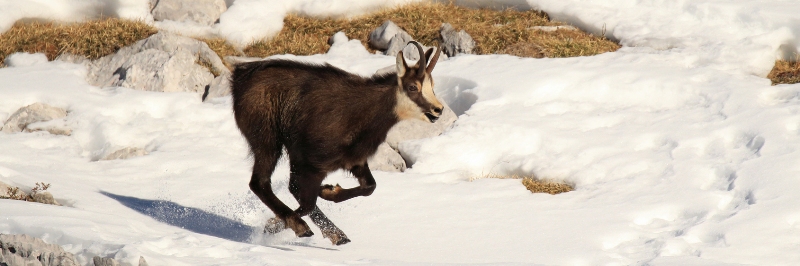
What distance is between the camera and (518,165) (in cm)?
1126

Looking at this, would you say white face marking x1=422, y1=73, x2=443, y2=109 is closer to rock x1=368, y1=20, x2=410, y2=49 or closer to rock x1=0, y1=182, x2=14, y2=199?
rock x1=0, y1=182, x2=14, y2=199

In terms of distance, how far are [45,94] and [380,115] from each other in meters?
6.69

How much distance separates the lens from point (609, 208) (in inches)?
386

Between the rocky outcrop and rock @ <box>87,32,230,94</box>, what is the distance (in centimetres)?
137

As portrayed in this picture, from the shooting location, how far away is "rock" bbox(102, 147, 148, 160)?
37.0ft

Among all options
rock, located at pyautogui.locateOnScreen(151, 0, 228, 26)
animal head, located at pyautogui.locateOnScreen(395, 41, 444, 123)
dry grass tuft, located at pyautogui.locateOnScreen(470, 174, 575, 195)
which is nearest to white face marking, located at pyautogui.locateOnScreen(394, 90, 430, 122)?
animal head, located at pyautogui.locateOnScreen(395, 41, 444, 123)

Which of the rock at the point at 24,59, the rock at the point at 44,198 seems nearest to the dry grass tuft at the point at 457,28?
the rock at the point at 24,59

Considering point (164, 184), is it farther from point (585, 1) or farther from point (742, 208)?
point (585, 1)

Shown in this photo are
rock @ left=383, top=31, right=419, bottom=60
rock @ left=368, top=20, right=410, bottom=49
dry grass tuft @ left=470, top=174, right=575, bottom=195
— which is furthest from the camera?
rock @ left=368, top=20, right=410, bottom=49

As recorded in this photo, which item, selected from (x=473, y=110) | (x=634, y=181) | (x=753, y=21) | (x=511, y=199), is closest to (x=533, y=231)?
(x=511, y=199)

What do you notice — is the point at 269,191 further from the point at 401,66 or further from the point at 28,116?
the point at 28,116

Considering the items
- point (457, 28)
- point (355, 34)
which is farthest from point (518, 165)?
point (355, 34)

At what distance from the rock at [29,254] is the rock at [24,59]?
8973 mm

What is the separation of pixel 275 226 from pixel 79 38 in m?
7.69
